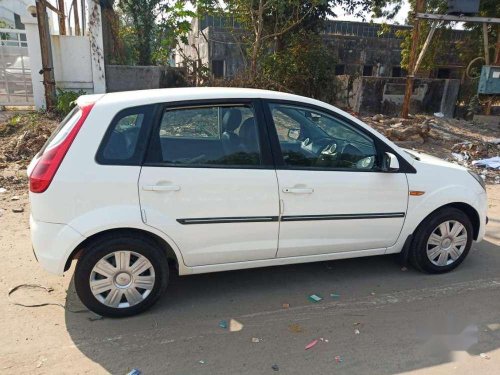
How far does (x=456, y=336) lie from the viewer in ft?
10.1

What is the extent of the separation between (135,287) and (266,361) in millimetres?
1118

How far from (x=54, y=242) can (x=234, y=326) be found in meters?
→ 1.42

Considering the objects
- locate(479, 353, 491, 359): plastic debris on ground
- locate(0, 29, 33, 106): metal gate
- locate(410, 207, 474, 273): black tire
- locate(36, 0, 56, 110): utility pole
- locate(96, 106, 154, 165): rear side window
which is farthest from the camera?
locate(0, 29, 33, 106): metal gate

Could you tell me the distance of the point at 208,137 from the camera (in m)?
3.26

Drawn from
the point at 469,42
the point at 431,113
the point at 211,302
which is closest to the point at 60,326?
the point at 211,302

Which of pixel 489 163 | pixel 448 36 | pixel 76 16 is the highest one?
pixel 448 36

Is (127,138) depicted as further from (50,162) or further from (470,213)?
(470,213)

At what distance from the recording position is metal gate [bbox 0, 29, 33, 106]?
414 inches

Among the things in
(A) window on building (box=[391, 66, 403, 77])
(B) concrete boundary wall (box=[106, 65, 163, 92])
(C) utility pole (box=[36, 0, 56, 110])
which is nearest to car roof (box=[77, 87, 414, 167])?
(C) utility pole (box=[36, 0, 56, 110])

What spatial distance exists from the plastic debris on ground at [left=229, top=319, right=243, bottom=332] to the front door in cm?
66

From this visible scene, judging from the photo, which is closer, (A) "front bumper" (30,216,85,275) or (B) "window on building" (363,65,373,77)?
(A) "front bumper" (30,216,85,275)

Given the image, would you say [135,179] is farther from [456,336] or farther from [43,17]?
[43,17]

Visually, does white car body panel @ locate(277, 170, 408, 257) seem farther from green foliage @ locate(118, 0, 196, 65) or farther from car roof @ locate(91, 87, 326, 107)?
green foliage @ locate(118, 0, 196, 65)

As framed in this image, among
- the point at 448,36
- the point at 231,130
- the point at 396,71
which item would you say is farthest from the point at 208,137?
the point at 396,71
